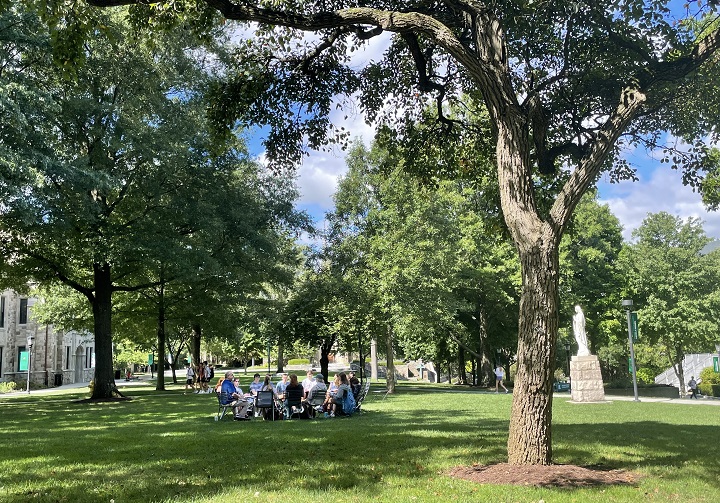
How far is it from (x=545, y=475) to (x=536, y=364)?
4.07 feet

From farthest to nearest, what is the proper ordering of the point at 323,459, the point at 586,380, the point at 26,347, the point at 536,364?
the point at 26,347, the point at 586,380, the point at 323,459, the point at 536,364

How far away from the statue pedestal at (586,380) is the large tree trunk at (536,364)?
17.0 meters

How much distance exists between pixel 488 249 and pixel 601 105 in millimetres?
26094

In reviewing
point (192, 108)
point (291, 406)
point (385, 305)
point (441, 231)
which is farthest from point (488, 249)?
point (291, 406)

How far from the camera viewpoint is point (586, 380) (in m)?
22.7

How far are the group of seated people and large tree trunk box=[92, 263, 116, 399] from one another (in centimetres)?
1131

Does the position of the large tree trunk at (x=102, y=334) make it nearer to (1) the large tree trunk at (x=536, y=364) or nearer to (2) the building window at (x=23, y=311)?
(1) the large tree trunk at (x=536, y=364)

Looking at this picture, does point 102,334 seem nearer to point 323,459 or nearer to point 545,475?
point 323,459

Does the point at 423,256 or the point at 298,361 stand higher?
the point at 423,256

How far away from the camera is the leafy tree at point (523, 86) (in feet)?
23.3

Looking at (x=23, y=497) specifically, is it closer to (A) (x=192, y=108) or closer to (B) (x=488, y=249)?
(A) (x=192, y=108)

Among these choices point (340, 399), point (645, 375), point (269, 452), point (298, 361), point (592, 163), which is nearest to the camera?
point (592, 163)

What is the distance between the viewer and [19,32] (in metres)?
17.4

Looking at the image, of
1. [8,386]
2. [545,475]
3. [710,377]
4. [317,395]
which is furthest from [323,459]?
[710,377]
